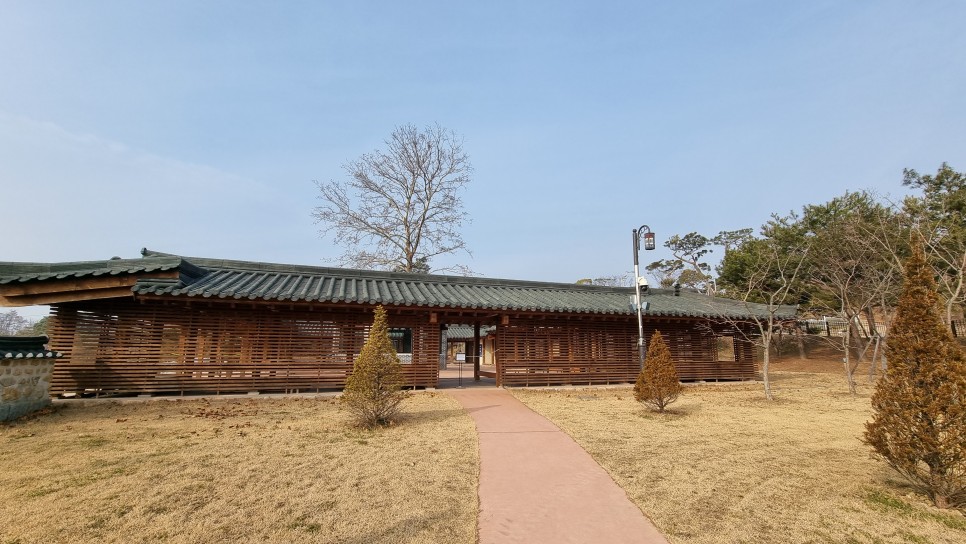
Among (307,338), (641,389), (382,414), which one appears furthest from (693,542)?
(307,338)

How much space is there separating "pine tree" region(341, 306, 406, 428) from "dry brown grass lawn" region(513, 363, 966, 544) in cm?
313

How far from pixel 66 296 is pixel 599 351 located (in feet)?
48.4

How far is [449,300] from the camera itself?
1308cm

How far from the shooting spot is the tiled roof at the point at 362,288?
1034 centimetres

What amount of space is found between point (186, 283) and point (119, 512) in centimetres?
846

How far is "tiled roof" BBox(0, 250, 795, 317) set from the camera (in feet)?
33.9

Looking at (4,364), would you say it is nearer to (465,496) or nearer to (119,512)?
(119,512)

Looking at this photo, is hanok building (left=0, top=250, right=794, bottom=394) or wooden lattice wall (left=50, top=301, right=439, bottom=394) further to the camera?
wooden lattice wall (left=50, top=301, right=439, bottom=394)

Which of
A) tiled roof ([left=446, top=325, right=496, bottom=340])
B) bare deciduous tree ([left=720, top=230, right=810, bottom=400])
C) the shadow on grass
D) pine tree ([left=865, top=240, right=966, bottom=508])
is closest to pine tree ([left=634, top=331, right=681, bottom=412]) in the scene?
pine tree ([left=865, top=240, right=966, bottom=508])

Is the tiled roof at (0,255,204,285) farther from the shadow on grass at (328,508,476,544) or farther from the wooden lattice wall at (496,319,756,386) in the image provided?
the shadow on grass at (328,508,476,544)

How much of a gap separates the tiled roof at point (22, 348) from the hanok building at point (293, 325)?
1679 mm

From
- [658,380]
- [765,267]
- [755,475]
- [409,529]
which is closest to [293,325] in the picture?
[658,380]

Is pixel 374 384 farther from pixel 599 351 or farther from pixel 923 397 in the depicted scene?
pixel 599 351

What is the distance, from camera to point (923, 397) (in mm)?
4160
